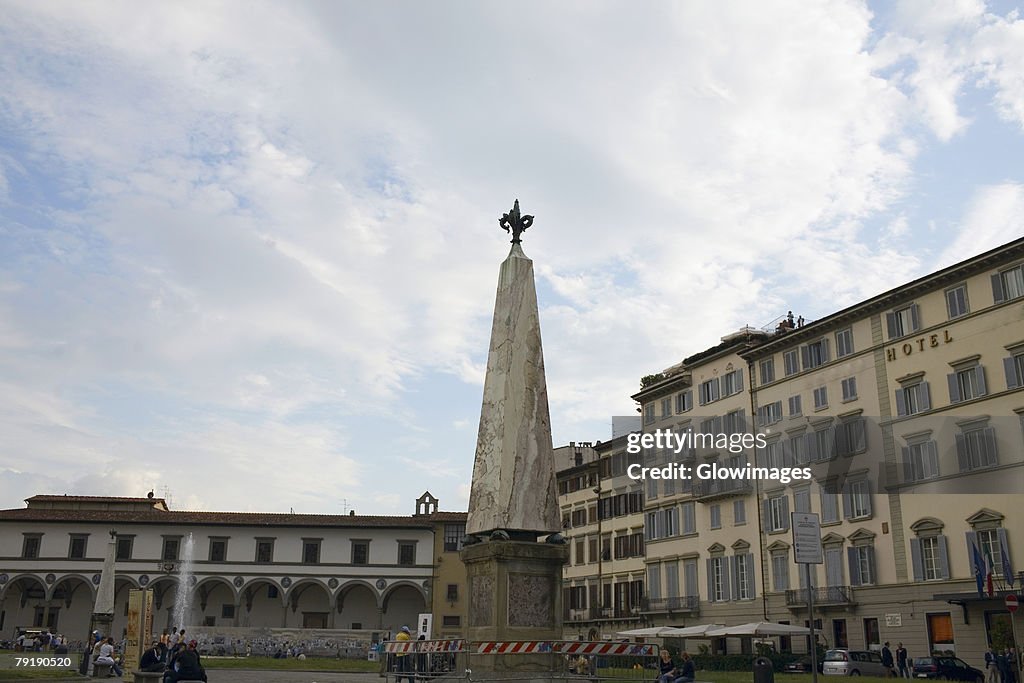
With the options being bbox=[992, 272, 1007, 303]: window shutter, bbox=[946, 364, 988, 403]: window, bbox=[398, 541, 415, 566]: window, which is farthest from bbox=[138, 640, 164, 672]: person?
bbox=[398, 541, 415, 566]: window

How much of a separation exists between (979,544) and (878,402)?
764cm

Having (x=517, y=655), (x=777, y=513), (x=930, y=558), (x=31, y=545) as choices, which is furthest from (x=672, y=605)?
(x=31, y=545)

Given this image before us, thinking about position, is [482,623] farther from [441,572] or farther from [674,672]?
[441,572]

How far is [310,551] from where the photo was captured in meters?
63.8

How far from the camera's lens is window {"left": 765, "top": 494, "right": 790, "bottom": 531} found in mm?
44750

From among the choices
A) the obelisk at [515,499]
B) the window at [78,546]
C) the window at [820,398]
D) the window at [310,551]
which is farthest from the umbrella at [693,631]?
the window at [78,546]

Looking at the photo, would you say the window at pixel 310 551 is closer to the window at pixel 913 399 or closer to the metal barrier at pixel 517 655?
the window at pixel 913 399

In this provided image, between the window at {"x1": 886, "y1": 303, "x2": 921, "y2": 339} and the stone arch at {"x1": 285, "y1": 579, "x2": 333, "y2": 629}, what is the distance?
134 feet

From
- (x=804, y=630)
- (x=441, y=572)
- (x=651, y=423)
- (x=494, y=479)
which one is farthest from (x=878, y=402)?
(x=441, y=572)

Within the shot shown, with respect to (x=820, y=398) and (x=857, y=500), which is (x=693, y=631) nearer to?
(x=857, y=500)

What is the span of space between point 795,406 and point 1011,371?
11.8 m

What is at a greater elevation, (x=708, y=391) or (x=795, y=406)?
(x=708, y=391)

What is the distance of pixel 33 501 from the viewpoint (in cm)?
6975

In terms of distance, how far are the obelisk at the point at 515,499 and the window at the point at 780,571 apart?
32.2 m
